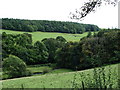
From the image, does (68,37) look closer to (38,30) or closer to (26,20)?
(38,30)

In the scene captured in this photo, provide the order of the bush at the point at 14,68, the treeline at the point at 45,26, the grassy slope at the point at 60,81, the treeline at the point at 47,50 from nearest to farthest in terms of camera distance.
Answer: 1. the grassy slope at the point at 60,81
2. the bush at the point at 14,68
3. the treeline at the point at 47,50
4. the treeline at the point at 45,26

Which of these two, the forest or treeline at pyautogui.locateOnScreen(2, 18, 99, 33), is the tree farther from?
treeline at pyautogui.locateOnScreen(2, 18, 99, 33)

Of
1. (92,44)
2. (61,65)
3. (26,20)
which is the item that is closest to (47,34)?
(26,20)

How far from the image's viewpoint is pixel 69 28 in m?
81.5

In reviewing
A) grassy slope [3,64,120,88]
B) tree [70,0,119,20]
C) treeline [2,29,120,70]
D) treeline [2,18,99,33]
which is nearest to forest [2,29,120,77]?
treeline [2,29,120,70]

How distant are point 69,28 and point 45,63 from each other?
2431cm

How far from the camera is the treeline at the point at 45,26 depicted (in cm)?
7556

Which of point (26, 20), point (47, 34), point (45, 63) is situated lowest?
point (45, 63)

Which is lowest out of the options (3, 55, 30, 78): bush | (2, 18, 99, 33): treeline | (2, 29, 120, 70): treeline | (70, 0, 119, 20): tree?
(3, 55, 30, 78): bush

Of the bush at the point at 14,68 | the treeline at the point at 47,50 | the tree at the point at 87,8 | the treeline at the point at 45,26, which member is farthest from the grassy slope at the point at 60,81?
the treeline at the point at 45,26

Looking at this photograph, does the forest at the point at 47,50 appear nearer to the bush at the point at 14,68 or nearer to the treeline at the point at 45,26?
the treeline at the point at 45,26

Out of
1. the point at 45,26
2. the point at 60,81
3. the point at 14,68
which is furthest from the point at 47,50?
the point at 60,81

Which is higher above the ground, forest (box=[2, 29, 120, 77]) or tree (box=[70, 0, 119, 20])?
tree (box=[70, 0, 119, 20])

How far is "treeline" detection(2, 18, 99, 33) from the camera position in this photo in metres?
75.6
